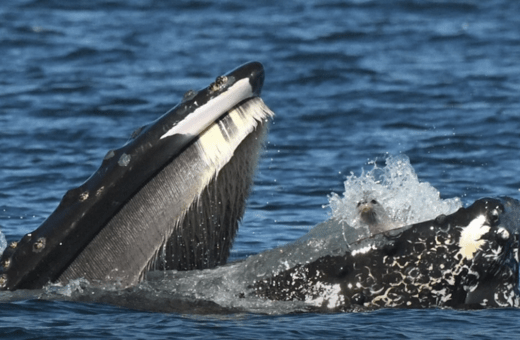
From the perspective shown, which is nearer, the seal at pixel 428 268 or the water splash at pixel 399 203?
the seal at pixel 428 268

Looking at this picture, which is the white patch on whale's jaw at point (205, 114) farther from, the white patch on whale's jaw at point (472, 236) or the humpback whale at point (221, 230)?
the white patch on whale's jaw at point (472, 236)

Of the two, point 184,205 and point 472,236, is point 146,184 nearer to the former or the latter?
point 184,205

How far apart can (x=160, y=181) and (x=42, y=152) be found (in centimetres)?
876

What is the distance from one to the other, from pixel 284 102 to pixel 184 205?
11821 millimetres

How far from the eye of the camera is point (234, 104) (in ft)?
22.9

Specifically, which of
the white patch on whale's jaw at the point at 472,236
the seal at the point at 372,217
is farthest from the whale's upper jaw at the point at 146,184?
the white patch on whale's jaw at the point at 472,236

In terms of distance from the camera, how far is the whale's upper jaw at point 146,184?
693cm

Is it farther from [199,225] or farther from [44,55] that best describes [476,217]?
[44,55]

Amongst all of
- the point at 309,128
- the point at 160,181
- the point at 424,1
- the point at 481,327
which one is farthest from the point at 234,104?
the point at 424,1

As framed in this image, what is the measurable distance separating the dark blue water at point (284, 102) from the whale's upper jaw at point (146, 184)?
37 cm

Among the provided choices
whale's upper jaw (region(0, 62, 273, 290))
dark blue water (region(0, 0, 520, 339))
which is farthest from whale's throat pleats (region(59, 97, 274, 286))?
dark blue water (region(0, 0, 520, 339))

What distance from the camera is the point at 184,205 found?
23.3 feet

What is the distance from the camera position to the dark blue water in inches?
279

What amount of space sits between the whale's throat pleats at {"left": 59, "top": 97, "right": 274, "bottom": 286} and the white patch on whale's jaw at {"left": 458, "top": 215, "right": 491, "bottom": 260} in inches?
57.8
